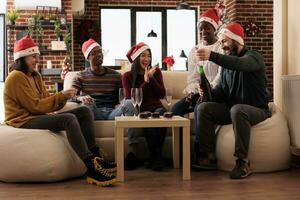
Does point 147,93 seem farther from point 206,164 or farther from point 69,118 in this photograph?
point 69,118

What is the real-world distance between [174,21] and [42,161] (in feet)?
25.2

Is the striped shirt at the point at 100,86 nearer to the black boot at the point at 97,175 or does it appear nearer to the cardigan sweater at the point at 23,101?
the cardigan sweater at the point at 23,101

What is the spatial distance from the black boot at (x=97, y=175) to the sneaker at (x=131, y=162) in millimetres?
642

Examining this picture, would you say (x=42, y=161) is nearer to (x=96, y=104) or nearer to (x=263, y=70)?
(x=96, y=104)

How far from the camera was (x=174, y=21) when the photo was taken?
34.1ft

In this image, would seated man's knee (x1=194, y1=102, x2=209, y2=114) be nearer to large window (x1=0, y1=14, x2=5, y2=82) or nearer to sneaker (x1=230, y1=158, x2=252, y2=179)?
sneaker (x1=230, y1=158, x2=252, y2=179)

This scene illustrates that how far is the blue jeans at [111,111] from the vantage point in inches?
147

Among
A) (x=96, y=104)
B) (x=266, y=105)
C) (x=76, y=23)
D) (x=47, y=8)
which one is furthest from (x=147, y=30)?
(x=266, y=105)

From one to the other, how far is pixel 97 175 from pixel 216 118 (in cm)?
103

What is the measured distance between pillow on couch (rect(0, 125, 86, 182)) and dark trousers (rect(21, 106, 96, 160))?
0.06 meters

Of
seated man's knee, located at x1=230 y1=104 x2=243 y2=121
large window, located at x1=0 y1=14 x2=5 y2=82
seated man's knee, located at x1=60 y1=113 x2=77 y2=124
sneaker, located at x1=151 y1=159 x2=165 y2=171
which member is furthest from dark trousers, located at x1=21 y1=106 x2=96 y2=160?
large window, located at x1=0 y1=14 x2=5 y2=82

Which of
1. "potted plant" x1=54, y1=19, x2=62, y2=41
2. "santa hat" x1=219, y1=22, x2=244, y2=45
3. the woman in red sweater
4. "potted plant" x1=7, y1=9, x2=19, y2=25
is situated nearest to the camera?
"santa hat" x1=219, y1=22, x2=244, y2=45

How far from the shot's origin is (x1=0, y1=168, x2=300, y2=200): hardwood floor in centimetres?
270

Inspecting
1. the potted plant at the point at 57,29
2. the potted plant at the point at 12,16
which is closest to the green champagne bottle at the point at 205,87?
the potted plant at the point at 57,29
